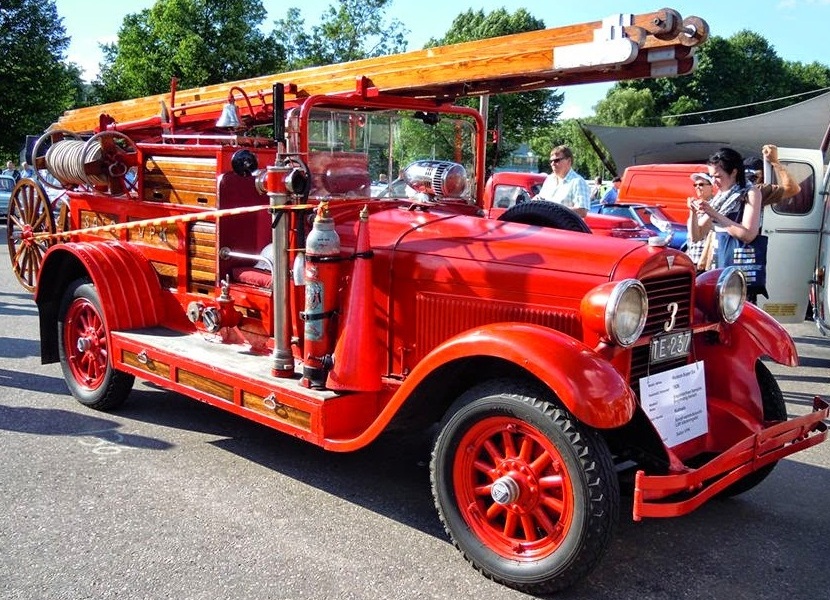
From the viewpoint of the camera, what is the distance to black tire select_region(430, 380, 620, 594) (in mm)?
2787

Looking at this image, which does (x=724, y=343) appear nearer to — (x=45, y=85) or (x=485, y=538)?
(x=485, y=538)

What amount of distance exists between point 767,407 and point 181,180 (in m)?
3.68

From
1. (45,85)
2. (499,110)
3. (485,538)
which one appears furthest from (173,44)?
(485,538)

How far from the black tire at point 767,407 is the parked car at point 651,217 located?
6048 millimetres

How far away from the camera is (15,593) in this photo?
2.87 meters

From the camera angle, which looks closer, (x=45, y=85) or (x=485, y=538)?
(x=485, y=538)

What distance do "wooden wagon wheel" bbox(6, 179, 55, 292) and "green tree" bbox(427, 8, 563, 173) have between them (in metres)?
16.7

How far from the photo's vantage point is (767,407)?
12.3 ft

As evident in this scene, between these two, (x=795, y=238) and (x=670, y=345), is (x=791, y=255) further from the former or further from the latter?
(x=670, y=345)

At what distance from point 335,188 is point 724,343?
2.21 m

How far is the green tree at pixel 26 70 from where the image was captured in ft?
88.8

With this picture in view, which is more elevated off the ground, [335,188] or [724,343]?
A: [335,188]

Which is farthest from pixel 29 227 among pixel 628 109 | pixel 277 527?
pixel 628 109

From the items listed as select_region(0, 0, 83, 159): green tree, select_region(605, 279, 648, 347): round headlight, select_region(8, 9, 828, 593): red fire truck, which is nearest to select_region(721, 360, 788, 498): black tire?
select_region(8, 9, 828, 593): red fire truck
